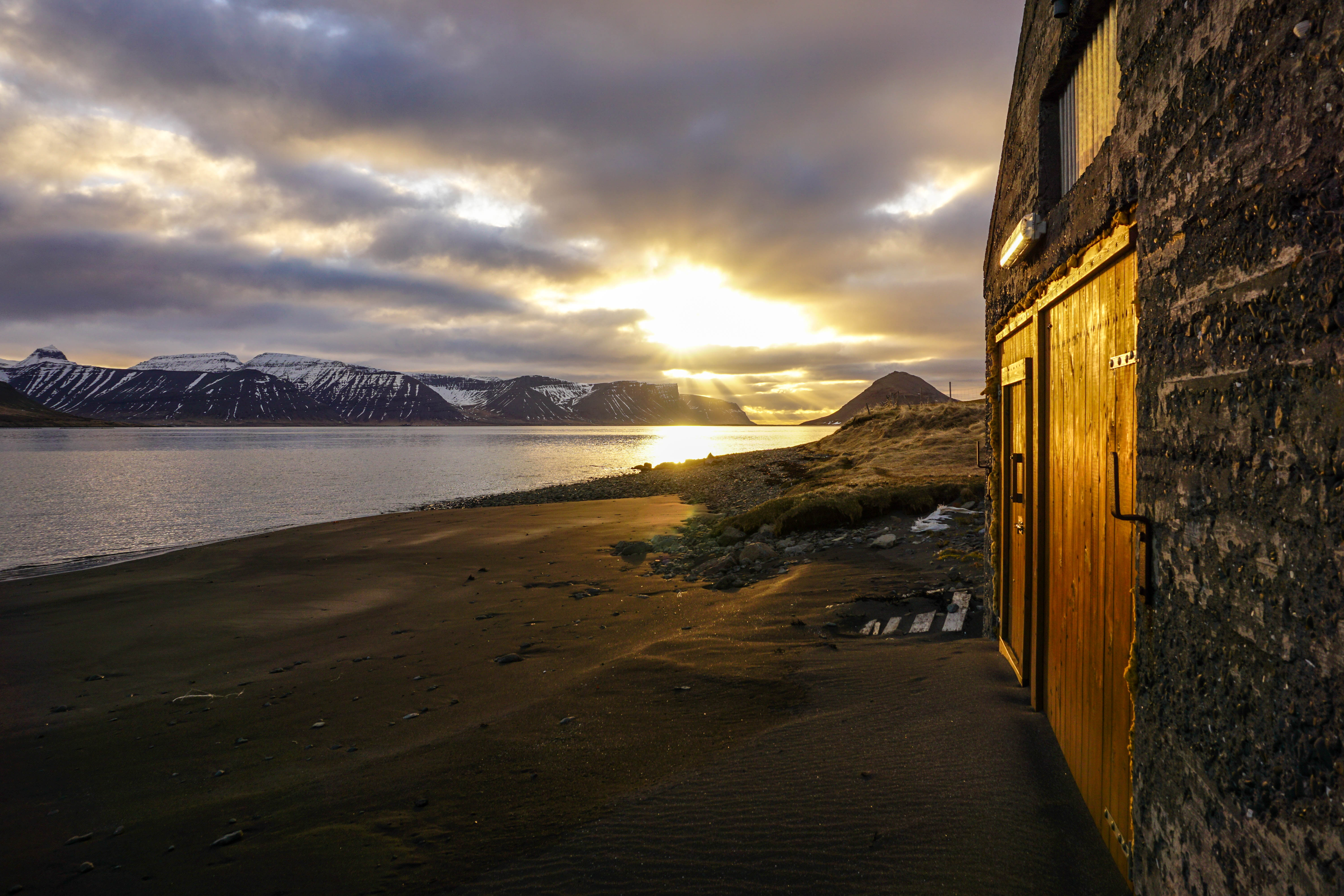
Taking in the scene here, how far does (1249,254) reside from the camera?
1926 millimetres

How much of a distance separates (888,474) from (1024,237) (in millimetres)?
15315

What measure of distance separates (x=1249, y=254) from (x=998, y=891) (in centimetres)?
305

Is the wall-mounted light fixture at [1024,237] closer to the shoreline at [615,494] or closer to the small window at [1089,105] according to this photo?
the small window at [1089,105]

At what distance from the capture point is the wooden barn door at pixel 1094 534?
9.77 feet

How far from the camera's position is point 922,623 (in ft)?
24.3

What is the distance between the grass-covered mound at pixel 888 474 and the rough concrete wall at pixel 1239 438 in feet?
14.1

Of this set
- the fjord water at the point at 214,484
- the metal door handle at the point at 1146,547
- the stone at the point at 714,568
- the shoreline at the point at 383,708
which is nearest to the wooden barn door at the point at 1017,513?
the shoreline at the point at 383,708

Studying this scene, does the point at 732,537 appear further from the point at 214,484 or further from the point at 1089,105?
the point at 214,484

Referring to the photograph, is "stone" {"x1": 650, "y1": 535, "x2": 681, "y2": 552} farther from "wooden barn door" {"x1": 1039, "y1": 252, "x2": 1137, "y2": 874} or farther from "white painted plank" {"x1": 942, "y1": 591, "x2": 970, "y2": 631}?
"wooden barn door" {"x1": 1039, "y1": 252, "x2": 1137, "y2": 874}

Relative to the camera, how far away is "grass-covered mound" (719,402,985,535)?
13.6m

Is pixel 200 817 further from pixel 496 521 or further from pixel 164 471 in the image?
pixel 164 471

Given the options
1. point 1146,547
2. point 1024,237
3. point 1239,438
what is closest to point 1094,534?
point 1146,547

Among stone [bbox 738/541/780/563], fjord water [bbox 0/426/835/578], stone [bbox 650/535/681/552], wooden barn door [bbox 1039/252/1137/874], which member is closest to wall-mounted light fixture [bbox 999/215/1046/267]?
wooden barn door [bbox 1039/252/1137/874]

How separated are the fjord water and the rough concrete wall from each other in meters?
23.2
